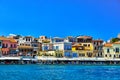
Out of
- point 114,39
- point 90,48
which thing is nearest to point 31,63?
point 90,48

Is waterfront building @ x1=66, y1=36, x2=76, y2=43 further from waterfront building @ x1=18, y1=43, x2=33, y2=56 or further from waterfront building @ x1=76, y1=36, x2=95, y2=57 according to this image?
waterfront building @ x1=18, y1=43, x2=33, y2=56

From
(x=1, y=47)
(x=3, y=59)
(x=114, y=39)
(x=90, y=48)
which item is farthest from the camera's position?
(x=114, y=39)

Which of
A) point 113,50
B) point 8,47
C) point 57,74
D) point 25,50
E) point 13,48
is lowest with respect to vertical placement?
point 57,74

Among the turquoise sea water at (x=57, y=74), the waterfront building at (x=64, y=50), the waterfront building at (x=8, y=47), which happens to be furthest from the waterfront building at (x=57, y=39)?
the turquoise sea water at (x=57, y=74)

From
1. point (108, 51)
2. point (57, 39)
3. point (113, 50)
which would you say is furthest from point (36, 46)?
point (113, 50)

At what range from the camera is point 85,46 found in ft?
352

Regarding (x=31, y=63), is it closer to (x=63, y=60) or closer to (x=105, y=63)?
(x=63, y=60)

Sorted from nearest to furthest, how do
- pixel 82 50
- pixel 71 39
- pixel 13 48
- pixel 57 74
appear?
pixel 57 74 → pixel 13 48 → pixel 82 50 → pixel 71 39

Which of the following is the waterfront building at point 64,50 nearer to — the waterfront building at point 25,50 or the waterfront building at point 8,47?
the waterfront building at point 25,50

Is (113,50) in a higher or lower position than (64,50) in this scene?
lower

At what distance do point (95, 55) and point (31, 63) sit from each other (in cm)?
Result: 1743

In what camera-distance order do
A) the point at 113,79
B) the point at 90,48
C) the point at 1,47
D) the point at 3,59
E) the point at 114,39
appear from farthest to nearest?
the point at 114,39
the point at 90,48
the point at 1,47
the point at 3,59
the point at 113,79

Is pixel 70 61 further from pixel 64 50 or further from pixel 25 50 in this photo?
pixel 25 50

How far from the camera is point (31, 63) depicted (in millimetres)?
93625
